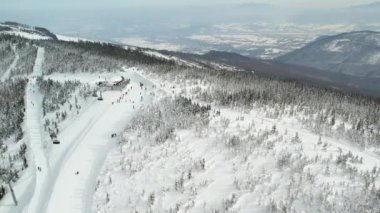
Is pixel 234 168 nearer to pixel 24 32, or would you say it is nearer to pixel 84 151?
pixel 84 151

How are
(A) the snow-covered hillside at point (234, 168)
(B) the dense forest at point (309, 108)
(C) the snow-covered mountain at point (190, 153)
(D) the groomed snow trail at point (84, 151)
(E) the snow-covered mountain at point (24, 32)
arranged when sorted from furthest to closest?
1. (E) the snow-covered mountain at point (24, 32)
2. (B) the dense forest at point (309, 108)
3. (D) the groomed snow trail at point (84, 151)
4. (C) the snow-covered mountain at point (190, 153)
5. (A) the snow-covered hillside at point (234, 168)

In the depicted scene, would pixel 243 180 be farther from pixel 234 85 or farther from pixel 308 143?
pixel 234 85

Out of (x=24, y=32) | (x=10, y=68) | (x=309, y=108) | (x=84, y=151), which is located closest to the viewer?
(x=84, y=151)

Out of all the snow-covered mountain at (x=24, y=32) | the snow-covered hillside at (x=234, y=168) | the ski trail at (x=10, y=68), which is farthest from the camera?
the snow-covered mountain at (x=24, y=32)

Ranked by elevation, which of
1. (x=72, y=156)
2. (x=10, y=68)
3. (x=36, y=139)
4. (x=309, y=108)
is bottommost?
(x=10, y=68)

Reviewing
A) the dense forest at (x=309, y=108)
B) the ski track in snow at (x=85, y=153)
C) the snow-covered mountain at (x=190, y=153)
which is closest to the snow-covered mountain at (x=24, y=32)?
the snow-covered mountain at (x=190, y=153)

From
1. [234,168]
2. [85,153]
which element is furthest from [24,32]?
[234,168]

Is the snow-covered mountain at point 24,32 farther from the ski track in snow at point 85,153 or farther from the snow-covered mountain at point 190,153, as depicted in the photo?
the ski track in snow at point 85,153

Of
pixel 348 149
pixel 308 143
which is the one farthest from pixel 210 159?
pixel 348 149

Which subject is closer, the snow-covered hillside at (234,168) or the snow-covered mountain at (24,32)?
the snow-covered hillside at (234,168)
